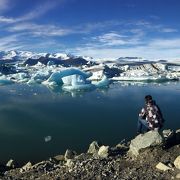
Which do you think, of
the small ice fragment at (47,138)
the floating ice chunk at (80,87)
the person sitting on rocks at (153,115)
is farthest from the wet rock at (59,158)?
the floating ice chunk at (80,87)

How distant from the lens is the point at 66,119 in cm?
1647

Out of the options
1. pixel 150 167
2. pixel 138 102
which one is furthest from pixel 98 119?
pixel 150 167

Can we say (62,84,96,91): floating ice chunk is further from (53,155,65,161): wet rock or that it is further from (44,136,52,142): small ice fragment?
(53,155,65,161): wet rock

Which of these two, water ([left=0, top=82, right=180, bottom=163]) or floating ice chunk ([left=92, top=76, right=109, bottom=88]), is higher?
floating ice chunk ([left=92, top=76, right=109, bottom=88])

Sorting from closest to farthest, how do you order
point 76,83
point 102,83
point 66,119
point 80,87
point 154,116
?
point 154,116, point 66,119, point 80,87, point 76,83, point 102,83

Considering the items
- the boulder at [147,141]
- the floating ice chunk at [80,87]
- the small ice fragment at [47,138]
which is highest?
the boulder at [147,141]

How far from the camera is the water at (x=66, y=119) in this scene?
11703 mm

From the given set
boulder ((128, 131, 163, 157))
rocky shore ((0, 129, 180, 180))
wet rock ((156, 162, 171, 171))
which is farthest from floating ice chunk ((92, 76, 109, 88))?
wet rock ((156, 162, 171, 171))

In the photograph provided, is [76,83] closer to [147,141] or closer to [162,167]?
[147,141]

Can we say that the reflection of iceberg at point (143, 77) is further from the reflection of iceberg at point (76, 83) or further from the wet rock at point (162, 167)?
the wet rock at point (162, 167)

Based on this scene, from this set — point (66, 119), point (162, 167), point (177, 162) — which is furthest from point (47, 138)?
point (177, 162)

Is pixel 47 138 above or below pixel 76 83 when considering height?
below

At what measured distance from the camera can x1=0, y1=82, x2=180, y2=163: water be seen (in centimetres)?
1170

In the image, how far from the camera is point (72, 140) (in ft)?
40.5
